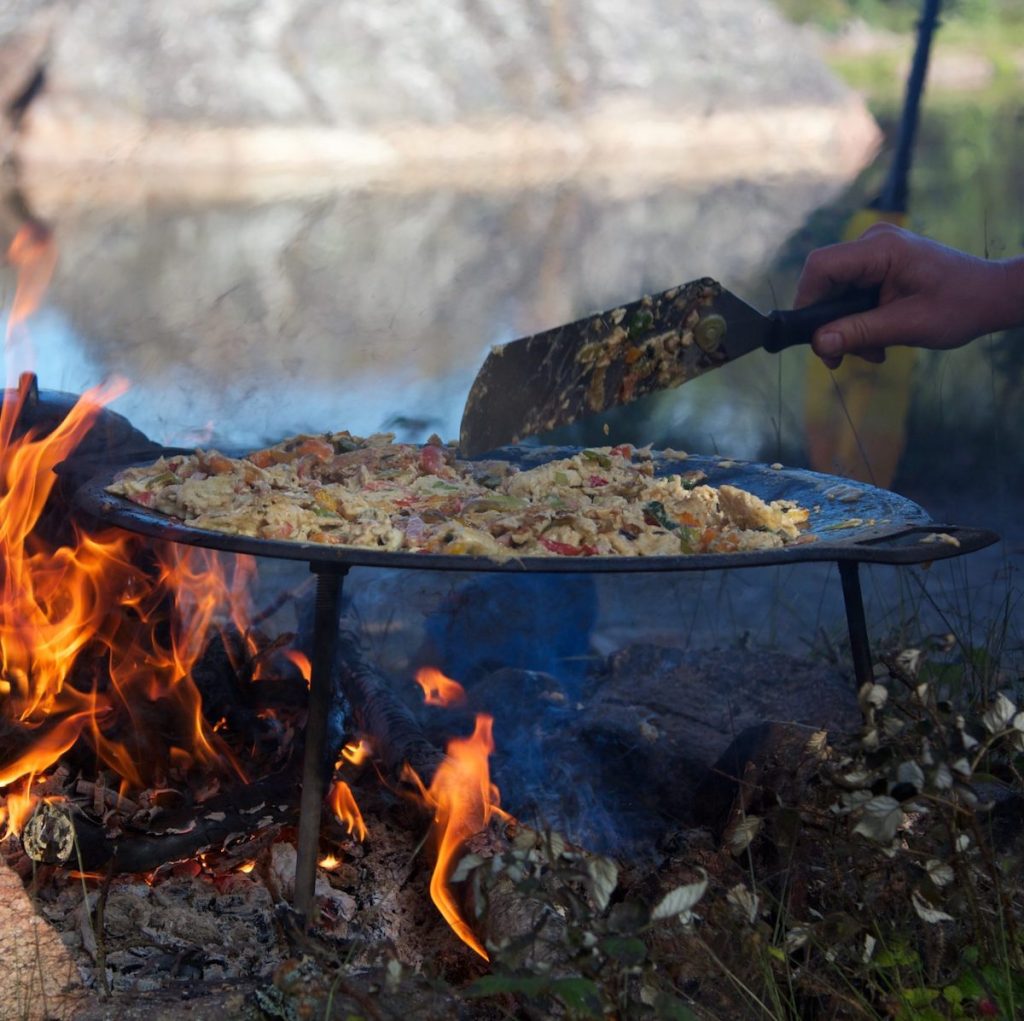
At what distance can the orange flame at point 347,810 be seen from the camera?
3012mm

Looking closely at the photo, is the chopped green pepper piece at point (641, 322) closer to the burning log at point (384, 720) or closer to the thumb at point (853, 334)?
the thumb at point (853, 334)

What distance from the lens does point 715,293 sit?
3.18m

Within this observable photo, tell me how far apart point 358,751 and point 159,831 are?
1.84 feet

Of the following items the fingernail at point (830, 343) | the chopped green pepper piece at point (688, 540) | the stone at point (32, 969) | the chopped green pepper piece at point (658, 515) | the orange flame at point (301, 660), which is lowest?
the stone at point (32, 969)

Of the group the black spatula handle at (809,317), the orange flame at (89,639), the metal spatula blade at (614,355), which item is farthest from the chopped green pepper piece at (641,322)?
the orange flame at (89,639)

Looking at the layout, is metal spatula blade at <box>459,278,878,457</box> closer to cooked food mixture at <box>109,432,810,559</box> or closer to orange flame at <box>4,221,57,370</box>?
cooked food mixture at <box>109,432,810,559</box>

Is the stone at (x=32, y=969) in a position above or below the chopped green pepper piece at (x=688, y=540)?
below

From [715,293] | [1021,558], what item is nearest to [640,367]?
[715,293]

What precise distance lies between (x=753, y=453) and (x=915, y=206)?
1.52 meters

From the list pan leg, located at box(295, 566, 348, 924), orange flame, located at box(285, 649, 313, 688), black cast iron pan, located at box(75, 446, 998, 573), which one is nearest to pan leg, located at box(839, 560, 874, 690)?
black cast iron pan, located at box(75, 446, 998, 573)

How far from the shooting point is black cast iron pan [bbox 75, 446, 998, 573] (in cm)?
236

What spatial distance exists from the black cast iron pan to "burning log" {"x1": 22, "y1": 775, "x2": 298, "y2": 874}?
69 cm

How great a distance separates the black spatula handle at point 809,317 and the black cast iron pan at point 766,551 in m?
0.40

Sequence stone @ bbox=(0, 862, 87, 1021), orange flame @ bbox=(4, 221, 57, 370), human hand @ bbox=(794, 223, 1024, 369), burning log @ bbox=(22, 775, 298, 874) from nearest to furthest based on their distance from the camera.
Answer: stone @ bbox=(0, 862, 87, 1021) → burning log @ bbox=(22, 775, 298, 874) → human hand @ bbox=(794, 223, 1024, 369) → orange flame @ bbox=(4, 221, 57, 370)
